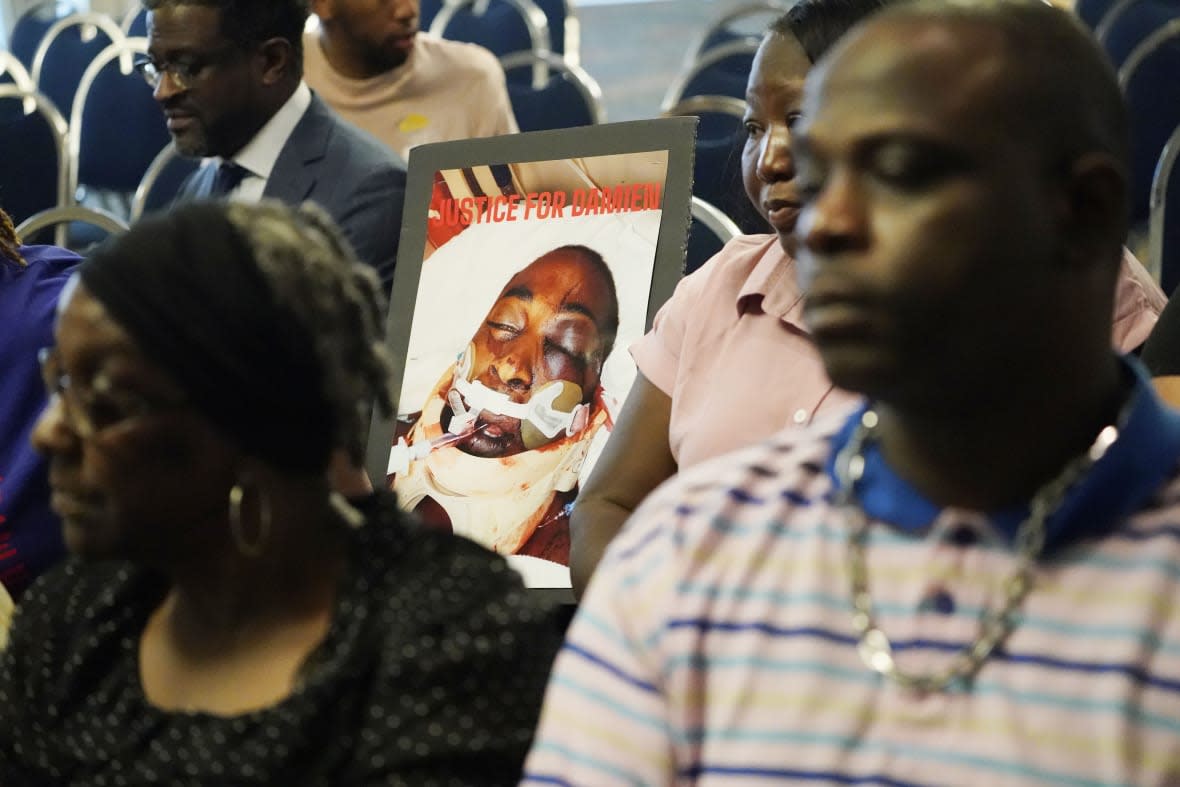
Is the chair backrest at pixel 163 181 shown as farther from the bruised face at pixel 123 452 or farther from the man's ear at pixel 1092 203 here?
the man's ear at pixel 1092 203

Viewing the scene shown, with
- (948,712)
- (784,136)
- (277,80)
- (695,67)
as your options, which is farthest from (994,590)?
(695,67)

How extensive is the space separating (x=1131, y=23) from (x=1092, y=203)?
10.7 feet

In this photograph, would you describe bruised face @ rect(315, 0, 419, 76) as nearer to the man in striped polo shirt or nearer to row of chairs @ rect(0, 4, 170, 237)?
row of chairs @ rect(0, 4, 170, 237)

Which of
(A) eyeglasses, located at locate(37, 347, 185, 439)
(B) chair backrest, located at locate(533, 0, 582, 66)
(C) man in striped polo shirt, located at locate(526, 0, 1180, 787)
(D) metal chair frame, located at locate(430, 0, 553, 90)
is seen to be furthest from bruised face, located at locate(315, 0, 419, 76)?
(C) man in striped polo shirt, located at locate(526, 0, 1180, 787)

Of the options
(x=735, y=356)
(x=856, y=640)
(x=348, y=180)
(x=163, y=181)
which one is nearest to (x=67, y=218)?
(x=348, y=180)

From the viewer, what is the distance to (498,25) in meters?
4.81

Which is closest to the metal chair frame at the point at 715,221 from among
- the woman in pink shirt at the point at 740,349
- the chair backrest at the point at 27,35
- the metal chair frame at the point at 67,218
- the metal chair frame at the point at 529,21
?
the woman in pink shirt at the point at 740,349

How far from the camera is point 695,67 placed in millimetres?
4105

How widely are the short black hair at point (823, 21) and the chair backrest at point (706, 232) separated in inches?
27.9

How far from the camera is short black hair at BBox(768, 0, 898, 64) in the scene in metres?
1.67

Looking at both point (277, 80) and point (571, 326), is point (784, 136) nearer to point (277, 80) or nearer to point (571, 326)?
point (571, 326)

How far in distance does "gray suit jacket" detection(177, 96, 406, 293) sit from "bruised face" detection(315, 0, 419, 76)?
919mm

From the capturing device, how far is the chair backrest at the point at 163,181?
3.76 metres

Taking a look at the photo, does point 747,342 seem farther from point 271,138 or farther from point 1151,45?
point 1151,45
